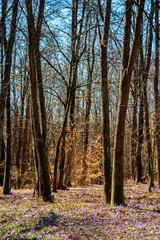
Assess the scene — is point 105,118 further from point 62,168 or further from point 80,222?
point 62,168

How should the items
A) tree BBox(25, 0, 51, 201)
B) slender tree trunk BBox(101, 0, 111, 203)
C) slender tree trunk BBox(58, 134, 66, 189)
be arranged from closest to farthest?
1. slender tree trunk BBox(101, 0, 111, 203)
2. tree BBox(25, 0, 51, 201)
3. slender tree trunk BBox(58, 134, 66, 189)

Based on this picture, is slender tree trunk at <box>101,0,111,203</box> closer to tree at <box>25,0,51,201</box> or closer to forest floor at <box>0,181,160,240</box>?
forest floor at <box>0,181,160,240</box>

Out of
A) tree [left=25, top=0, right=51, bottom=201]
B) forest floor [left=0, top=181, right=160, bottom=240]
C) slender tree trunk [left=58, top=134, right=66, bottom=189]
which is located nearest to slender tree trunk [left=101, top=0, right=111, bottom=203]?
forest floor [left=0, top=181, right=160, bottom=240]

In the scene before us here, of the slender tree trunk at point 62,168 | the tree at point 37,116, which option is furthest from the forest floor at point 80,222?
the slender tree trunk at point 62,168

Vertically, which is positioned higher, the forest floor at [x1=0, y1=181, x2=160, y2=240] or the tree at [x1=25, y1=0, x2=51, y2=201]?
the tree at [x1=25, y1=0, x2=51, y2=201]

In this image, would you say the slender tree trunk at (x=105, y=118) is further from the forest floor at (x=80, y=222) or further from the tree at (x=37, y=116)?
the tree at (x=37, y=116)

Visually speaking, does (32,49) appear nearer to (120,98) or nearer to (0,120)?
(0,120)

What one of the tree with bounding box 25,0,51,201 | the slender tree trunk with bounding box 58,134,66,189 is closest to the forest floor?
the tree with bounding box 25,0,51,201

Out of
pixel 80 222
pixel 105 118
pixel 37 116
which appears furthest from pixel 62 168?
pixel 80 222

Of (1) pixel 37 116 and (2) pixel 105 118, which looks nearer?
(2) pixel 105 118

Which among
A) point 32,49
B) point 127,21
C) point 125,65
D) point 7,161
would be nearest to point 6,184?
point 7,161

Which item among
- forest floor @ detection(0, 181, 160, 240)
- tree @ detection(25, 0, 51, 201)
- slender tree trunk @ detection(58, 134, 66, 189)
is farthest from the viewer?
slender tree trunk @ detection(58, 134, 66, 189)

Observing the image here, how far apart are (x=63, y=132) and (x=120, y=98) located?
383 centimetres

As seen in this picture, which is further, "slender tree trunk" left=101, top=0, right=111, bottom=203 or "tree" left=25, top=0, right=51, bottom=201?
"tree" left=25, top=0, right=51, bottom=201
